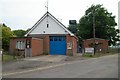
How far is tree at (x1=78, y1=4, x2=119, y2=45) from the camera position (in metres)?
84.0

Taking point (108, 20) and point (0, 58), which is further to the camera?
point (108, 20)

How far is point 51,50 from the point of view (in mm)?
47656

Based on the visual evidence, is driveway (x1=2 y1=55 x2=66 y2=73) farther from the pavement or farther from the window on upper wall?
the window on upper wall

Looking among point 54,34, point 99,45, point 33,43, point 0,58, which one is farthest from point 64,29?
point 99,45

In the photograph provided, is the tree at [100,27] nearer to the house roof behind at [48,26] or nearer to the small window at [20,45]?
the house roof behind at [48,26]

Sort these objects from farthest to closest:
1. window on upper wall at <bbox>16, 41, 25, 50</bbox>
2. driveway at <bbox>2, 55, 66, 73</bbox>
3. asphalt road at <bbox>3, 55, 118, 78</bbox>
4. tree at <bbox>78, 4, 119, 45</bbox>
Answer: tree at <bbox>78, 4, 119, 45</bbox> → window on upper wall at <bbox>16, 41, 25, 50</bbox> → driveway at <bbox>2, 55, 66, 73</bbox> → asphalt road at <bbox>3, 55, 118, 78</bbox>

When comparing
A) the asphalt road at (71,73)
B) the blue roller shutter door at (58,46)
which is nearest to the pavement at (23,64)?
the asphalt road at (71,73)

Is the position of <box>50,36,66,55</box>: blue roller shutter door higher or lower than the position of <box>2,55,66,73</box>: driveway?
higher

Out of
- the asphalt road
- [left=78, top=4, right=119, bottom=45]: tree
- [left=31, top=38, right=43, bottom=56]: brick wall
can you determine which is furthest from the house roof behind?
[left=78, top=4, right=119, bottom=45]: tree

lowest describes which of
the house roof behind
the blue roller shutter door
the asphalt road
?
the asphalt road

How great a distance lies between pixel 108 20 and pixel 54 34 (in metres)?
40.3

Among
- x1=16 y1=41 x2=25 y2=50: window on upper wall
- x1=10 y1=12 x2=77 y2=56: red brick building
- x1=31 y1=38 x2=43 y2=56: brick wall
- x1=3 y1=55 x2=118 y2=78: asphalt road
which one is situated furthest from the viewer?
x1=10 y1=12 x2=77 y2=56: red brick building

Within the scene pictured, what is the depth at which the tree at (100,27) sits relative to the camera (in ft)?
276

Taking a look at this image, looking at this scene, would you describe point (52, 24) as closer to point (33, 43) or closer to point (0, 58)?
point (33, 43)
